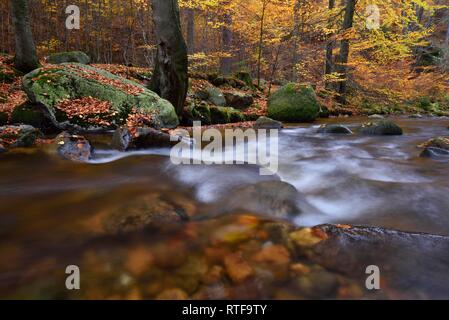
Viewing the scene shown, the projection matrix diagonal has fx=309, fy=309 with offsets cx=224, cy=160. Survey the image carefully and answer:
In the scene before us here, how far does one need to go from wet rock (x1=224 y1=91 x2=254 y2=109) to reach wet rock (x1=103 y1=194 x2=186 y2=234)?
8928mm

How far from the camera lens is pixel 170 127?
8.20 metres

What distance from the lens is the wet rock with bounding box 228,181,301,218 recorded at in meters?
3.37

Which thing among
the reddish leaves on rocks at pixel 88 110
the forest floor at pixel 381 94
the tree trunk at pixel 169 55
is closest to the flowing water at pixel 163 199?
the reddish leaves on rocks at pixel 88 110

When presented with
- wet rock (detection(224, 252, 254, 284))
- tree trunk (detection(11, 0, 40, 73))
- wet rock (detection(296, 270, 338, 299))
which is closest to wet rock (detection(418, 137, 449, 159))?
wet rock (detection(296, 270, 338, 299))

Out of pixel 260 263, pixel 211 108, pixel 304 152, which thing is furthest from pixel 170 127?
pixel 260 263

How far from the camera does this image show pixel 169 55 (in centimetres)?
828

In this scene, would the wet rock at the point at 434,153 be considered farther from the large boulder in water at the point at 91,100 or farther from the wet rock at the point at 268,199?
the large boulder in water at the point at 91,100

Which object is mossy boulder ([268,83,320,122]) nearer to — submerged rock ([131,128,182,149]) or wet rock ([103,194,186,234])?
submerged rock ([131,128,182,149])

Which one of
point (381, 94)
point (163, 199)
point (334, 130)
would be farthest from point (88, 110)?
point (381, 94)

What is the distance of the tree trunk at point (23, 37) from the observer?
27.7 feet

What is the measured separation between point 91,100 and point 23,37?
3620 millimetres

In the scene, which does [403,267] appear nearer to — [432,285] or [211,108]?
[432,285]

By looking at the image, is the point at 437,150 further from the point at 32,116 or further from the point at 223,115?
the point at 32,116
